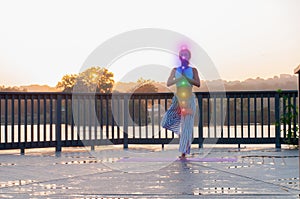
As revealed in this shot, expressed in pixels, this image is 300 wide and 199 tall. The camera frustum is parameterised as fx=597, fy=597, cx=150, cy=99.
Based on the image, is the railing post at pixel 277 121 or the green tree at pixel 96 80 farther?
the green tree at pixel 96 80

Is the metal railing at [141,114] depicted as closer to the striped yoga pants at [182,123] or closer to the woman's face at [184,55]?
the striped yoga pants at [182,123]

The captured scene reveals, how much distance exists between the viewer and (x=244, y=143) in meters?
11.4

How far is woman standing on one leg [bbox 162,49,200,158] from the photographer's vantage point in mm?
8867

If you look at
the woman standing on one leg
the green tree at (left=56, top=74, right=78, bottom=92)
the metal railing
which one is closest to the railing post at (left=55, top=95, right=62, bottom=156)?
the metal railing

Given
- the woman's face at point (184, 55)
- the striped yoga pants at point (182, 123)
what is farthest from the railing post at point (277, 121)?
the woman's face at point (184, 55)

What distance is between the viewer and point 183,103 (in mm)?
9039

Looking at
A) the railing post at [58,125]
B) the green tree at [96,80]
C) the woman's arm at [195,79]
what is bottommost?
the railing post at [58,125]

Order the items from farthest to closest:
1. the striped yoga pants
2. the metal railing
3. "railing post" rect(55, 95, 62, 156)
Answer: the metal railing, "railing post" rect(55, 95, 62, 156), the striped yoga pants

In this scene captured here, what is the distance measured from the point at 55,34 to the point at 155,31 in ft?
11.6

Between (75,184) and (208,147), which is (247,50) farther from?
(75,184)

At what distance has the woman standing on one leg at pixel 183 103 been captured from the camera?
887 cm

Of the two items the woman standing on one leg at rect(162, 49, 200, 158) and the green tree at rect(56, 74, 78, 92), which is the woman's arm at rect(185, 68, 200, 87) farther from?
the green tree at rect(56, 74, 78, 92)

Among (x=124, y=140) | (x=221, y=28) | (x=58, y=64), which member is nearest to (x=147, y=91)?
(x=124, y=140)

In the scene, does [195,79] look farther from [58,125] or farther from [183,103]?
[58,125]
